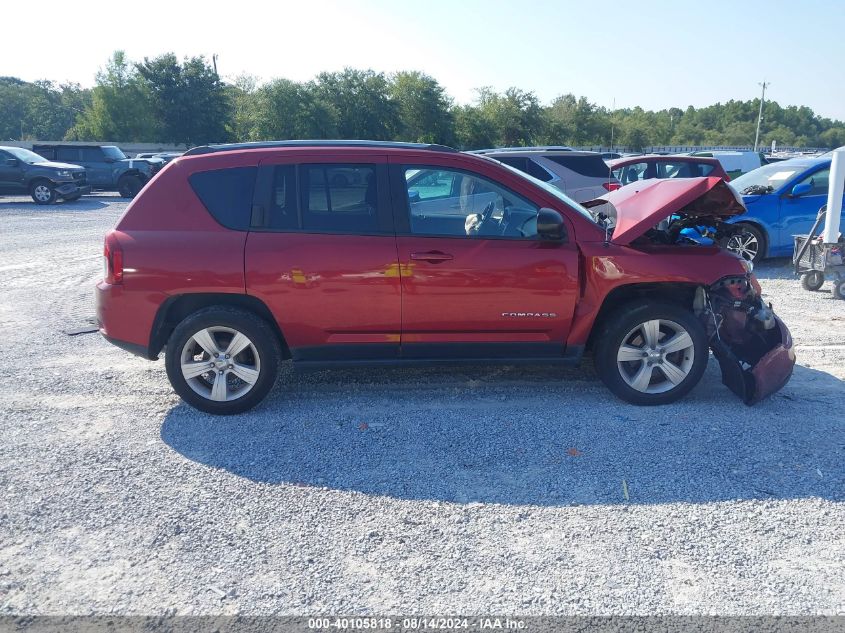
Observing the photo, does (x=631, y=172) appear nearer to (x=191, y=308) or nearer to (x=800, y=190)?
(x=800, y=190)

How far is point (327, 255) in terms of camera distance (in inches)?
176

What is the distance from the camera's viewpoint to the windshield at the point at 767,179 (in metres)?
10.1

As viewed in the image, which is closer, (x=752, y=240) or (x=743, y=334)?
(x=743, y=334)

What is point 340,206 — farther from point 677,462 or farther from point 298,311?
point 677,462

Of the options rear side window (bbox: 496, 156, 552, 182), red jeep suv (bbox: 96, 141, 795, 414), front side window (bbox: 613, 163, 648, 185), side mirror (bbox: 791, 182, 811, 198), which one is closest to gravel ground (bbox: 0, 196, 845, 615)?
red jeep suv (bbox: 96, 141, 795, 414)

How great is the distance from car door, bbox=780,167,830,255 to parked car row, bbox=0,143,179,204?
19049 mm

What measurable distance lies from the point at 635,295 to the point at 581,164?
711 cm

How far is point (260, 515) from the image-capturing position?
3.42 m

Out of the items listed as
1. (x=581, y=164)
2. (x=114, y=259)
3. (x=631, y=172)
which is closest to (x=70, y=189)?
(x=581, y=164)

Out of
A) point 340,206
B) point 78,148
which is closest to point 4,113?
point 78,148

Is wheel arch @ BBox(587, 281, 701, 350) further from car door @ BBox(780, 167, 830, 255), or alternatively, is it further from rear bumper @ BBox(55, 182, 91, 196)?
rear bumper @ BBox(55, 182, 91, 196)

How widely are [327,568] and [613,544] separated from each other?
137cm

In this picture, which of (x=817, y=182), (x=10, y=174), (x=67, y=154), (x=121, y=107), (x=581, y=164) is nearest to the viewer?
(x=817, y=182)

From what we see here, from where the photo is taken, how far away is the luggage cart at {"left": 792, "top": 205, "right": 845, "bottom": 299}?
26.4ft
